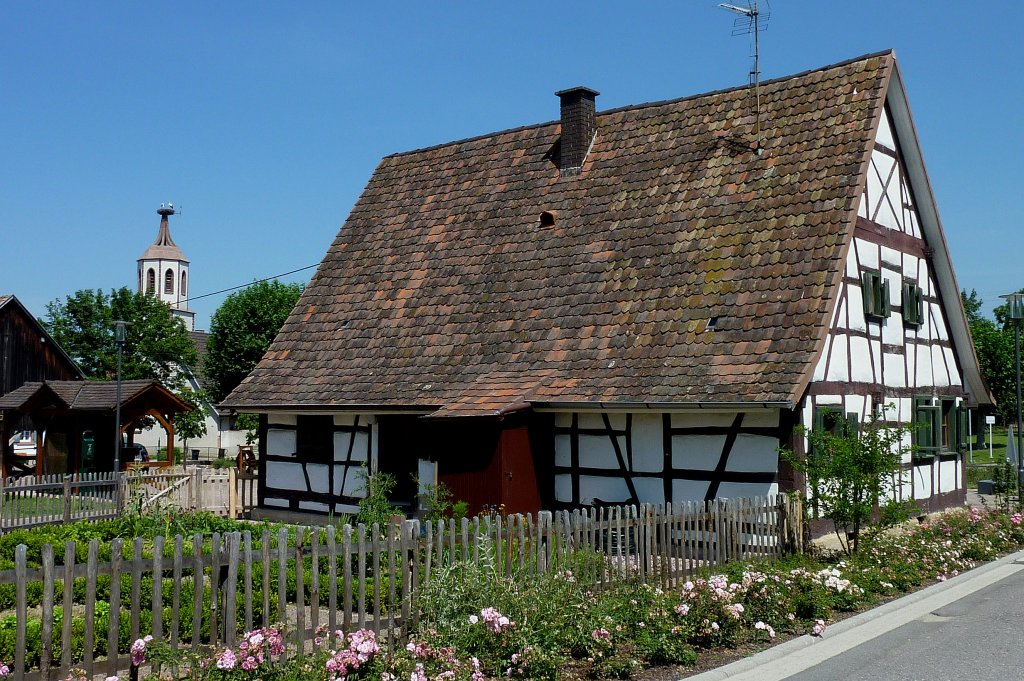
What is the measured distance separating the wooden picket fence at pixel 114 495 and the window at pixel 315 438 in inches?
84.1

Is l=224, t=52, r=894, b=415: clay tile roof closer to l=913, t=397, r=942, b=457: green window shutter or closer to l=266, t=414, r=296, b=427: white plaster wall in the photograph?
l=266, t=414, r=296, b=427: white plaster wall

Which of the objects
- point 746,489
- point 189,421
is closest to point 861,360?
point 746,489

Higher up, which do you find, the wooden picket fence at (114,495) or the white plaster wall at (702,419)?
the white plaster wall at (702,419)

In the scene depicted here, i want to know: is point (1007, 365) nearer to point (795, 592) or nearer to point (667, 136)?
point (667, 136)

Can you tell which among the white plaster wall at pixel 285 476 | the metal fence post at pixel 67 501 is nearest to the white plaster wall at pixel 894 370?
the white plaster wall at pixel 285 476

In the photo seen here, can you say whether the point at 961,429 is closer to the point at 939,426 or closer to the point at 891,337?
the point at 939,426

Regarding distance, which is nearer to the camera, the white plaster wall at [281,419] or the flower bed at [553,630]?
the flower bed at [553,630]

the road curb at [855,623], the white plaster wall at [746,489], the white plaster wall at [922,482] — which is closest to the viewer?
the road curb at [855,623]

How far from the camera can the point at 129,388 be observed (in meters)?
28.4

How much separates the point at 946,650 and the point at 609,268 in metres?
10.9

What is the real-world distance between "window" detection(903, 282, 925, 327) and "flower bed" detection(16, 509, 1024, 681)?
354 inches

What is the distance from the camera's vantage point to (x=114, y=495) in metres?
21.9

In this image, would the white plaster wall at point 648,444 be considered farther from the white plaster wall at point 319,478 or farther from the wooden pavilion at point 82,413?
the wooden pavilion at point 82,413

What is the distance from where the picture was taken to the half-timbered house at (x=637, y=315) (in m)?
16.2
